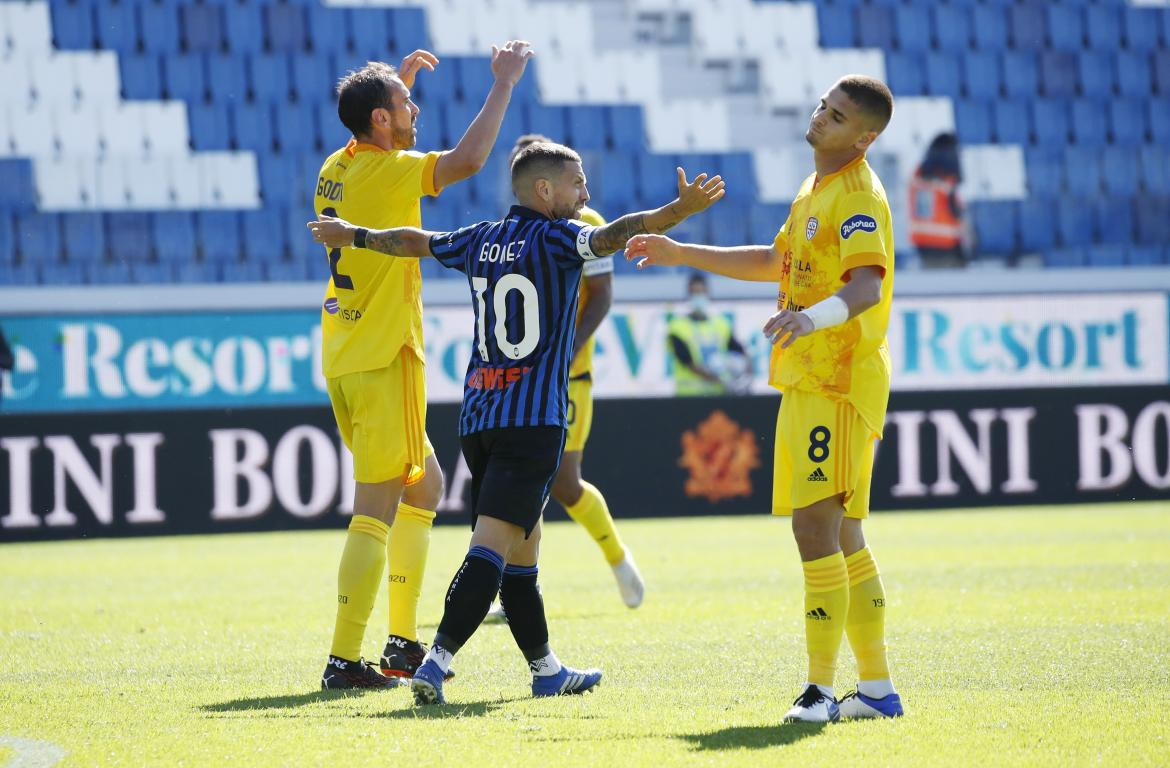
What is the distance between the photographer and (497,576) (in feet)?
15.5

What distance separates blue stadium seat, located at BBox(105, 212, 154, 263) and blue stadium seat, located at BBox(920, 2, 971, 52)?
1008cm

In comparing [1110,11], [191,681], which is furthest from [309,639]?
[1110,11]

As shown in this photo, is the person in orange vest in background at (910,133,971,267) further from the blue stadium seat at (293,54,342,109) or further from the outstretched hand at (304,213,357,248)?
the outstretched hand at (304,213,357,248)

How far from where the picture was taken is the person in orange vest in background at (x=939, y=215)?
1762cm

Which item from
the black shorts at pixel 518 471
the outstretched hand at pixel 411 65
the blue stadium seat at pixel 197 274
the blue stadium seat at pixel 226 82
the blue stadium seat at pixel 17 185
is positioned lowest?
the black shorts at pixel 518 471

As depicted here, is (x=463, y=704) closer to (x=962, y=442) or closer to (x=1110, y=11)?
(x=962, y=442)

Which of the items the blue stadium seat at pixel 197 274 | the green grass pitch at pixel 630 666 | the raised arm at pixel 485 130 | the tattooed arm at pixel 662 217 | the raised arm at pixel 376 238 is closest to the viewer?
the green grass pitch at pixel 630 666

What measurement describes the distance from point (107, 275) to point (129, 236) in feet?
2.44

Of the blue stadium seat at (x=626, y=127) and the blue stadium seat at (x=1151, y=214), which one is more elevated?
the blue stadium seat at (x=626, y=127)

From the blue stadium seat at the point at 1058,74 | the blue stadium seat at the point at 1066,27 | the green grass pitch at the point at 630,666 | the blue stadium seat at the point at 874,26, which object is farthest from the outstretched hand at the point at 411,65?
the blue stadium seat at the point at 1066,27

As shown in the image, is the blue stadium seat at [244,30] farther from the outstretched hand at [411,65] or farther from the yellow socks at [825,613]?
the yellow socks at [825,613]

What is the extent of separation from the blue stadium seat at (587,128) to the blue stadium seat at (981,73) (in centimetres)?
477

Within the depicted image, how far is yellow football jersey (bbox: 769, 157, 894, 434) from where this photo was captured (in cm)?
457

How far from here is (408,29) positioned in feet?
61.7
